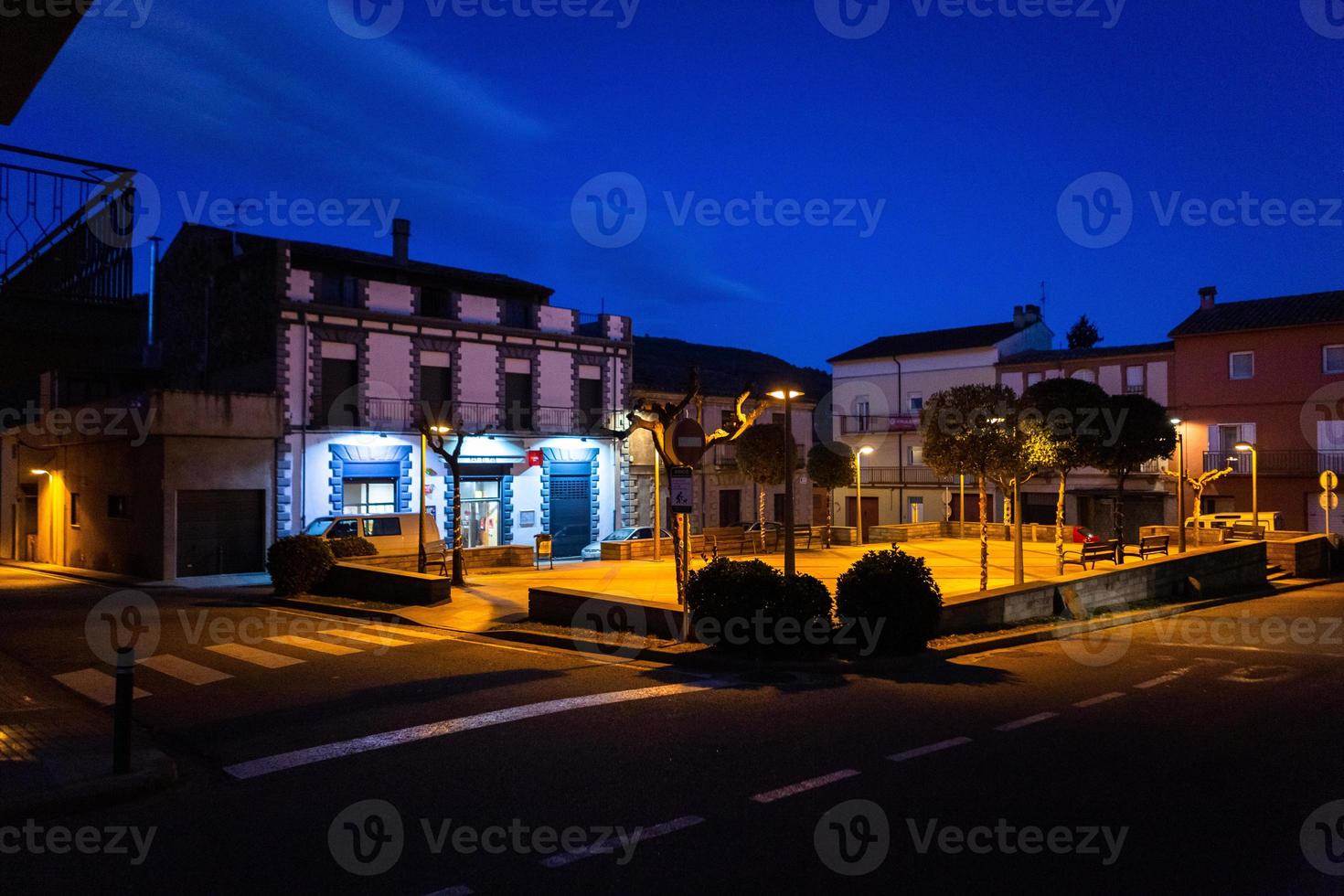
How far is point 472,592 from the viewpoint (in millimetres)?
18703

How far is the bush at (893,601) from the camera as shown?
12.1m

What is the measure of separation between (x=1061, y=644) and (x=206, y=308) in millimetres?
31519

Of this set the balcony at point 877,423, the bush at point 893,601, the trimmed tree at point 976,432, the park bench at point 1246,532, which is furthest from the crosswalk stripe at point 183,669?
the balcony at point 877,423

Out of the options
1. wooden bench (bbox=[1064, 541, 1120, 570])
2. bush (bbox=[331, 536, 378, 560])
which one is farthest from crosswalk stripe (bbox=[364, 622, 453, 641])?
wooden bench (bbox=[1064, 541, 1120, 570])

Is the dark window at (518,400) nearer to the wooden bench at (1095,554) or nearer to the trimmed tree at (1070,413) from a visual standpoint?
the trimmed tree at (1070,413)

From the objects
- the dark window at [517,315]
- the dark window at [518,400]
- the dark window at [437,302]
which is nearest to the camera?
the dark window at [437,302]

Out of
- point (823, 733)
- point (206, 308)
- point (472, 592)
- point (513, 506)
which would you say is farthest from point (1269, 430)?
point (206, 308)

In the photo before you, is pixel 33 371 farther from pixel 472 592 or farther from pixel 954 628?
pixel 472 592

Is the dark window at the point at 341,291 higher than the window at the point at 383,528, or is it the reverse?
the dark window at the point at 341,291

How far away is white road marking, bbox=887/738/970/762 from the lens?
24.5 feet

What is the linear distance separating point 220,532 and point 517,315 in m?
13.7

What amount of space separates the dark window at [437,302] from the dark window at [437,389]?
2.11 m

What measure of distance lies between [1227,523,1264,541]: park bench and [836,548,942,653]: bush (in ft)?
68.0

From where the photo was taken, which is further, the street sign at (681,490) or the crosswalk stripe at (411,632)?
the crosswalk stripe at (411,632)
